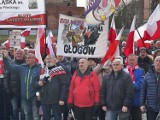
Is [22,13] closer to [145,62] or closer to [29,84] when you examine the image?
[29,84]

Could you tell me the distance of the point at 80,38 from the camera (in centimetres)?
928

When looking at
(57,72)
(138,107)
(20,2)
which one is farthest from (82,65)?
(20,2)

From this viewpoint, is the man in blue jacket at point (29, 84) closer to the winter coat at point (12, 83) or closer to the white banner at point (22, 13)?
the winter coat at point (12, 83)

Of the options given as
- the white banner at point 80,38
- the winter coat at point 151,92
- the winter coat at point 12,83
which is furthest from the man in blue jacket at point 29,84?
the winter coat at point 151,92

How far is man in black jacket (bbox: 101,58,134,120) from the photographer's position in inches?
308

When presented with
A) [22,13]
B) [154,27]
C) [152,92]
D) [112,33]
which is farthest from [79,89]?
[22,13]

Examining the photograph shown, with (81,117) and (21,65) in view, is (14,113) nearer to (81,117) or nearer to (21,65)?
(21,65)

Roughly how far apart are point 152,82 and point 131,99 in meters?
0.62

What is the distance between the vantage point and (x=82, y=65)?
8.12 metres

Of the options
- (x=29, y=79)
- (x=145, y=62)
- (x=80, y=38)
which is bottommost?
(x=29, y=79)

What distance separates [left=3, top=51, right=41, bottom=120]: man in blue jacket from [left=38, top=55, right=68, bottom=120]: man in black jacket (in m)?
0.26

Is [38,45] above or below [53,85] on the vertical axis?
above

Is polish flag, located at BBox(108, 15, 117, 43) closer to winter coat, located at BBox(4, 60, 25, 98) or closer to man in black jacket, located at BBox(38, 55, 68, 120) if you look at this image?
man in black jacket, located at BBox(38, 55, 68, 120)

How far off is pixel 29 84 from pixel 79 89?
1349mm
